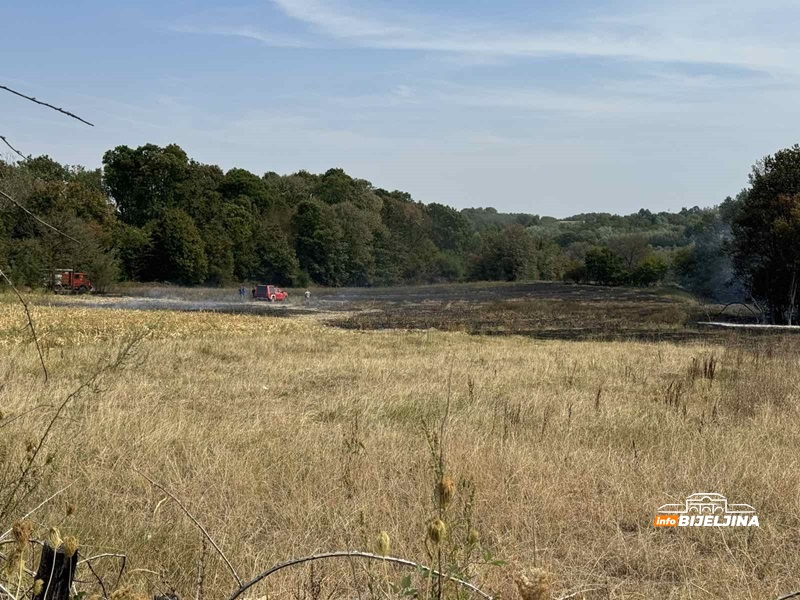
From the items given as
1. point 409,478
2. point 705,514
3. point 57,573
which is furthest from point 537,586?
point 409,478

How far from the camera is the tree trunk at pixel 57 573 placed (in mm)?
1881

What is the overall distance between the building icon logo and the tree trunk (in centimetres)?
383

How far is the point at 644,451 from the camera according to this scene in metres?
6.62

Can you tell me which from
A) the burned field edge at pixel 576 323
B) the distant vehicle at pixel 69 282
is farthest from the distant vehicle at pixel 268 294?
the distant vehicle at pixel 69 282

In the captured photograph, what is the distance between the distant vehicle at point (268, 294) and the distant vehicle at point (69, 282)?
1269cm

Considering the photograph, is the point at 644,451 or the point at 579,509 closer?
the point at 579,509

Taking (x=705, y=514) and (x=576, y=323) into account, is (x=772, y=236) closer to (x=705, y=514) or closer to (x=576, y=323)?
(x=576, y=323)

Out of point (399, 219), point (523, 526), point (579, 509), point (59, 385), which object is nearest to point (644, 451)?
point (579, 509)

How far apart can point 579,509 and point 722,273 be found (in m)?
48.2

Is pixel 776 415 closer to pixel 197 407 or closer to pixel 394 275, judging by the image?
pixel 197 407

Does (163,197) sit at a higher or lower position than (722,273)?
higher

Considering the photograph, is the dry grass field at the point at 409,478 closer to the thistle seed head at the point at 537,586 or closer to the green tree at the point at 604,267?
the thistle seed head at the point at 537,586

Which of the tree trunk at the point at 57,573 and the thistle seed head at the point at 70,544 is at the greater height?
the thistle seed head at the point at 70,544

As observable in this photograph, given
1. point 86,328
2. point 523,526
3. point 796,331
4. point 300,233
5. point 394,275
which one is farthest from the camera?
point 394,275
